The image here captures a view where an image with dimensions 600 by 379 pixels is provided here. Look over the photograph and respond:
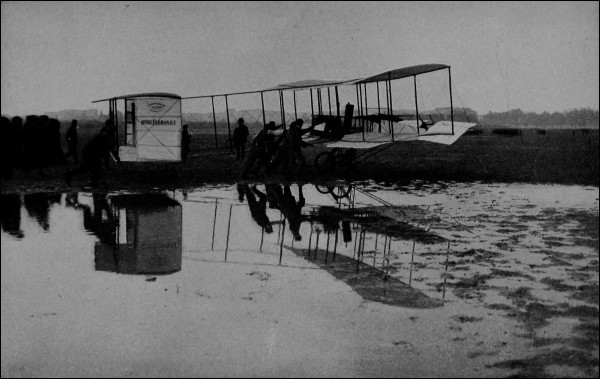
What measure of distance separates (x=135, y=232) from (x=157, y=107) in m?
10.4

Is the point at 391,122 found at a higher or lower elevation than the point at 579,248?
higher

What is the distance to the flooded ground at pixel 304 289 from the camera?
497 cm

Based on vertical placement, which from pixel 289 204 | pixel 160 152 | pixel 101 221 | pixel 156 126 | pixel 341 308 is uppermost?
pixel 156 126

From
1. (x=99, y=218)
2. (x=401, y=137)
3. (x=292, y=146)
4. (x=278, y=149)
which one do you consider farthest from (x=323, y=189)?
(x=99, y=218)

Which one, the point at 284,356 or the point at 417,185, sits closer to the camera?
the point at 284,356

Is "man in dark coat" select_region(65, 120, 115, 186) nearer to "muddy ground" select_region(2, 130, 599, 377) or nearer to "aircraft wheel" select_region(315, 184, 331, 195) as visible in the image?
"muddy ground" select_region(2, 130, 599, 377)

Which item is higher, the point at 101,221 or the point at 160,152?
→ the point at 160,152

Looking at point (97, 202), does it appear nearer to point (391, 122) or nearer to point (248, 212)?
point (248, 212)

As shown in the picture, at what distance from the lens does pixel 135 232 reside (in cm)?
988

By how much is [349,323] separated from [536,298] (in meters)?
2.36

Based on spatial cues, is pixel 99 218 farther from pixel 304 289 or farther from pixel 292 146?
pixel 292 146

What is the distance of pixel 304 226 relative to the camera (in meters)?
11.1

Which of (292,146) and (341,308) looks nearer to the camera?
(341,308)

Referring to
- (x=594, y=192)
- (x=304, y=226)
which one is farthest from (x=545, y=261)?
(x=594, y=192)
